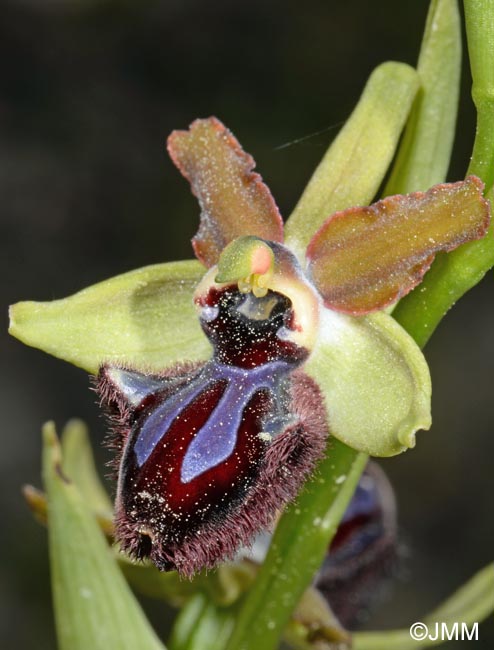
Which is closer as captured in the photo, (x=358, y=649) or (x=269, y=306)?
(x=269, y=306)

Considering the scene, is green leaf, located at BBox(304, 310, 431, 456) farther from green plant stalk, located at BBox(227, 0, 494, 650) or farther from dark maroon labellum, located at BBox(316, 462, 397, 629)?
dark maroon labellum, located at BBox(316, 462, 397, 629)

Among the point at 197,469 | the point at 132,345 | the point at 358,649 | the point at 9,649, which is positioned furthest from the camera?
the point at 9,649

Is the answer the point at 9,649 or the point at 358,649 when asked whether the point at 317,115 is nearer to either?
the point at 9,649

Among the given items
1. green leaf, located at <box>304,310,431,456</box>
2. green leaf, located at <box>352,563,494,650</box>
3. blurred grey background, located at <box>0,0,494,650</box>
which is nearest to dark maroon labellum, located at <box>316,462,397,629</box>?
green leaf, located at <box>352,563,494,650</box>

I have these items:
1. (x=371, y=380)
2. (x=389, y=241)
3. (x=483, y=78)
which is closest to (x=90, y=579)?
(x=371, y=380)

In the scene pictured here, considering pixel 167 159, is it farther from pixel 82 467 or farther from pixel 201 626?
pixel 201 626

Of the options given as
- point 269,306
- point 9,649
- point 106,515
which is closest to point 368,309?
point 269,306
